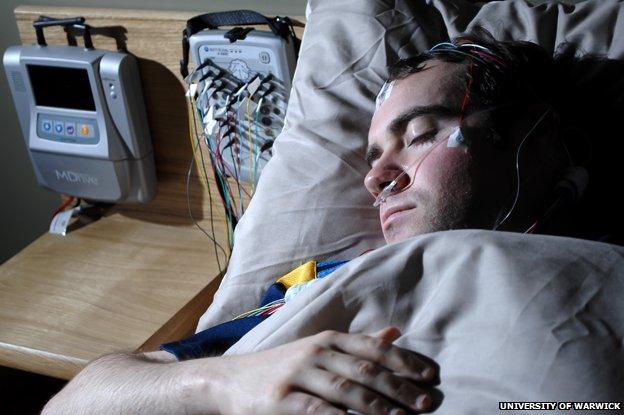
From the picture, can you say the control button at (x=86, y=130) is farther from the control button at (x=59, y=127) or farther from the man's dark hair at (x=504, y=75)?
the man's dark hair at (x=504, y=75)

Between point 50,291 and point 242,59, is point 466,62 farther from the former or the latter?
point 50,291

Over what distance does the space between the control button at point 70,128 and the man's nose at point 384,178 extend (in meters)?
0.87

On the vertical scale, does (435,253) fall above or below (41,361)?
above

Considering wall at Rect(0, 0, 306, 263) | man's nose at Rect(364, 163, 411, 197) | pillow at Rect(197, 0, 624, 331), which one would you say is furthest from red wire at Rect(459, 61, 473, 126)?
wall at Rect(0, 0, 306, 263)

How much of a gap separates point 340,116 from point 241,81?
A: 1.11 feet

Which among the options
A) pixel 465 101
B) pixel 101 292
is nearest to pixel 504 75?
pixel 465 101

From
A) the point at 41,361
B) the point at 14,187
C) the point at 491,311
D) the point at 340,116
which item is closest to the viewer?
the point at 491,311

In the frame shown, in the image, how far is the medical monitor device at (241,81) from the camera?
1.43 m

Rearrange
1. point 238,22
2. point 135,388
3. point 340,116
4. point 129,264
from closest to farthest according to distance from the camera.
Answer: point 135,388 → point 340,116 → point 238,22 → point 129,264

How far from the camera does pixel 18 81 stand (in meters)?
1.69

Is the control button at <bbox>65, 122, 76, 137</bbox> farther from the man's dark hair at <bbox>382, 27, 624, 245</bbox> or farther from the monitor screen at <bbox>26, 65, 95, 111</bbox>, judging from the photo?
the man's dark hair at <bbox>382, 27, 624, 245</bbox>

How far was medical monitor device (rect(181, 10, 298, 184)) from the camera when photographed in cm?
143

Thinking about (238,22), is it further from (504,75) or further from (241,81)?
(504,75)

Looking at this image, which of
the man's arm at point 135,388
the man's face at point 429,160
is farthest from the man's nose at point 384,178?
the man's arm at point 135,388
